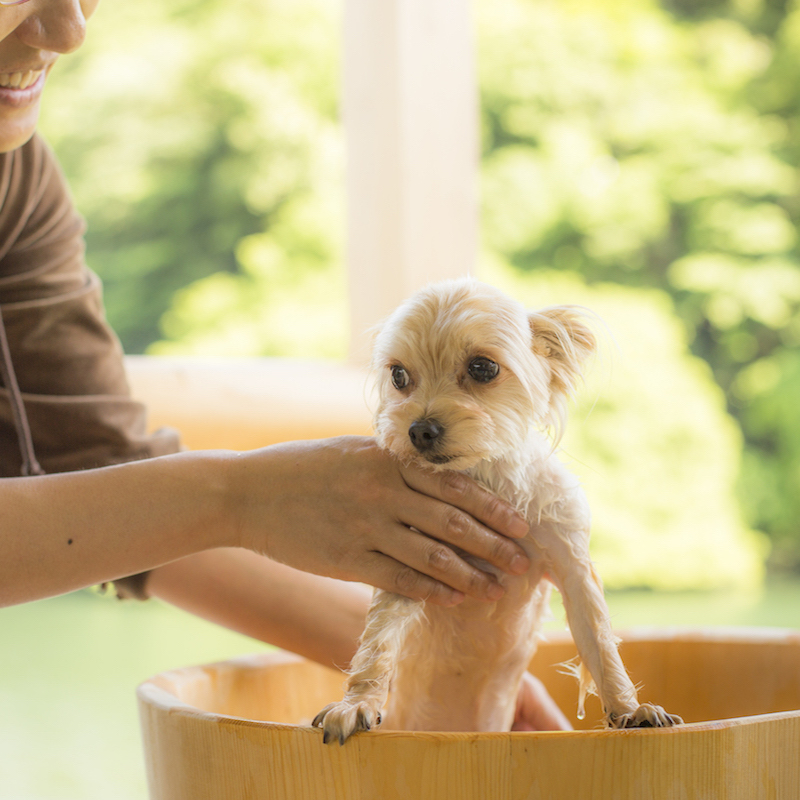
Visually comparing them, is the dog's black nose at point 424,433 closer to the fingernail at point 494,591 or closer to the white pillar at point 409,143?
the fingernail at point 494,591

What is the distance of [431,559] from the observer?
0.77 m

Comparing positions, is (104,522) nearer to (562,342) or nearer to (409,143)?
(562,342)

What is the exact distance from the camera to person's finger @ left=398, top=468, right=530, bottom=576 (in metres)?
0.78

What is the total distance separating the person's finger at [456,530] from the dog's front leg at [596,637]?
2.3 inches

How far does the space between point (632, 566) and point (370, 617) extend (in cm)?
394

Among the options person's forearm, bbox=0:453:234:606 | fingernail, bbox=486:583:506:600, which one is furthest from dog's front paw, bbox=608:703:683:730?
person's forearm, bbox=0:453:234:606

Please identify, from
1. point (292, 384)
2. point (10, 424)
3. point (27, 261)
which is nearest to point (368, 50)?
point (292, 384)

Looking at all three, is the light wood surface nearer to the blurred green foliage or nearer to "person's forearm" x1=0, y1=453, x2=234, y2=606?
"person's forearm" x1=0, y1=453, x2=234, y2=606

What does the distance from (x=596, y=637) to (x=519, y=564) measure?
0.09m

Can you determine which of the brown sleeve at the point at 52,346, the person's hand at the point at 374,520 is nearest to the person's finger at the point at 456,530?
the person's hand at the point at 374,520

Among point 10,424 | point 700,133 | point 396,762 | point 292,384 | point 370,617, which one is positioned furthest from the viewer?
point 700,133

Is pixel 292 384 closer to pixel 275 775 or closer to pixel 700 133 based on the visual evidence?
pixel 275 775

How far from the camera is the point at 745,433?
513 cm

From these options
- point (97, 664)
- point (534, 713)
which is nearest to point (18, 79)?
point (534, 713)
